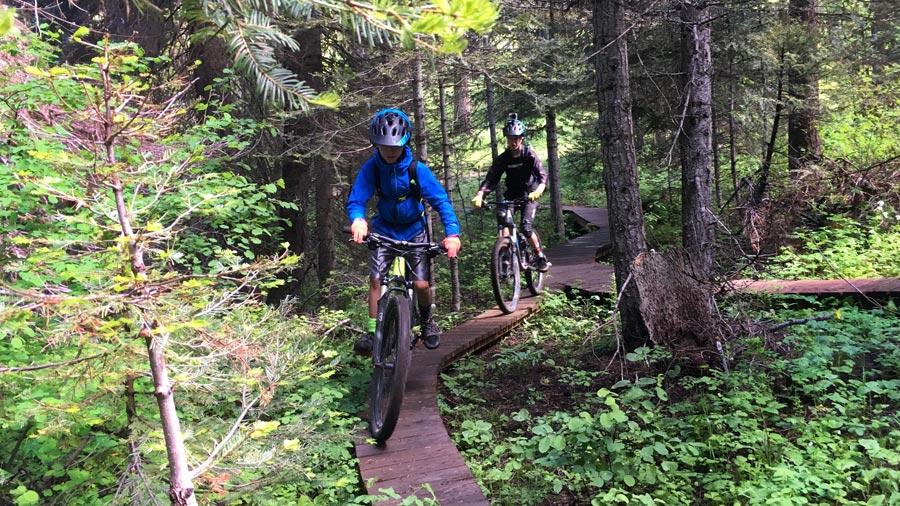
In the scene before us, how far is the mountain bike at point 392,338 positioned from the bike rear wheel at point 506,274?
2.88 meters

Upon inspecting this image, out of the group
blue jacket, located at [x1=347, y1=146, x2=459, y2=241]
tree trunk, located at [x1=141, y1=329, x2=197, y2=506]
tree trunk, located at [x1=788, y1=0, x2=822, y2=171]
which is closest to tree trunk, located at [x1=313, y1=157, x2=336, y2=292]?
blue jacket, located at [x1=347, y1=146, x2=459, y2=241]

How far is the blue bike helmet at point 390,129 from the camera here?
15.3 feet

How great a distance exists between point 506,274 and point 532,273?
4.29 ft

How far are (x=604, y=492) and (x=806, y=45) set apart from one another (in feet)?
36.8

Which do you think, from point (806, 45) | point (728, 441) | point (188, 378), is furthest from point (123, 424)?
point (806, 45)

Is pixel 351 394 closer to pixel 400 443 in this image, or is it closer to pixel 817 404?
pixel 400 443

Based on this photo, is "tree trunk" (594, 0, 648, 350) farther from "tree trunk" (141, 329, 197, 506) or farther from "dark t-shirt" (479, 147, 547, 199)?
"tree trunk" (141, 329, 197, 506)

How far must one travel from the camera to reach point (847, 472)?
3.48 m

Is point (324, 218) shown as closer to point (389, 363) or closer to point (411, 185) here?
point (411, 185)

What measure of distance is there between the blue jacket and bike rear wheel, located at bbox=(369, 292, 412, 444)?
29.9 inches

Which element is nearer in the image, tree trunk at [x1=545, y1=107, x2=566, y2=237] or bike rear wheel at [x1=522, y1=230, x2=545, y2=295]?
bike rear wheel at [x1=522, y1=230, x2=545, y2=295]

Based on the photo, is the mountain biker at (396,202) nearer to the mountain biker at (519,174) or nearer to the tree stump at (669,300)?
the tree stump at (669,300)

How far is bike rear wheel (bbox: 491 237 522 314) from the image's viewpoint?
784cm

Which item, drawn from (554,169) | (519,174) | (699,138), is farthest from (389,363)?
(554,169)
